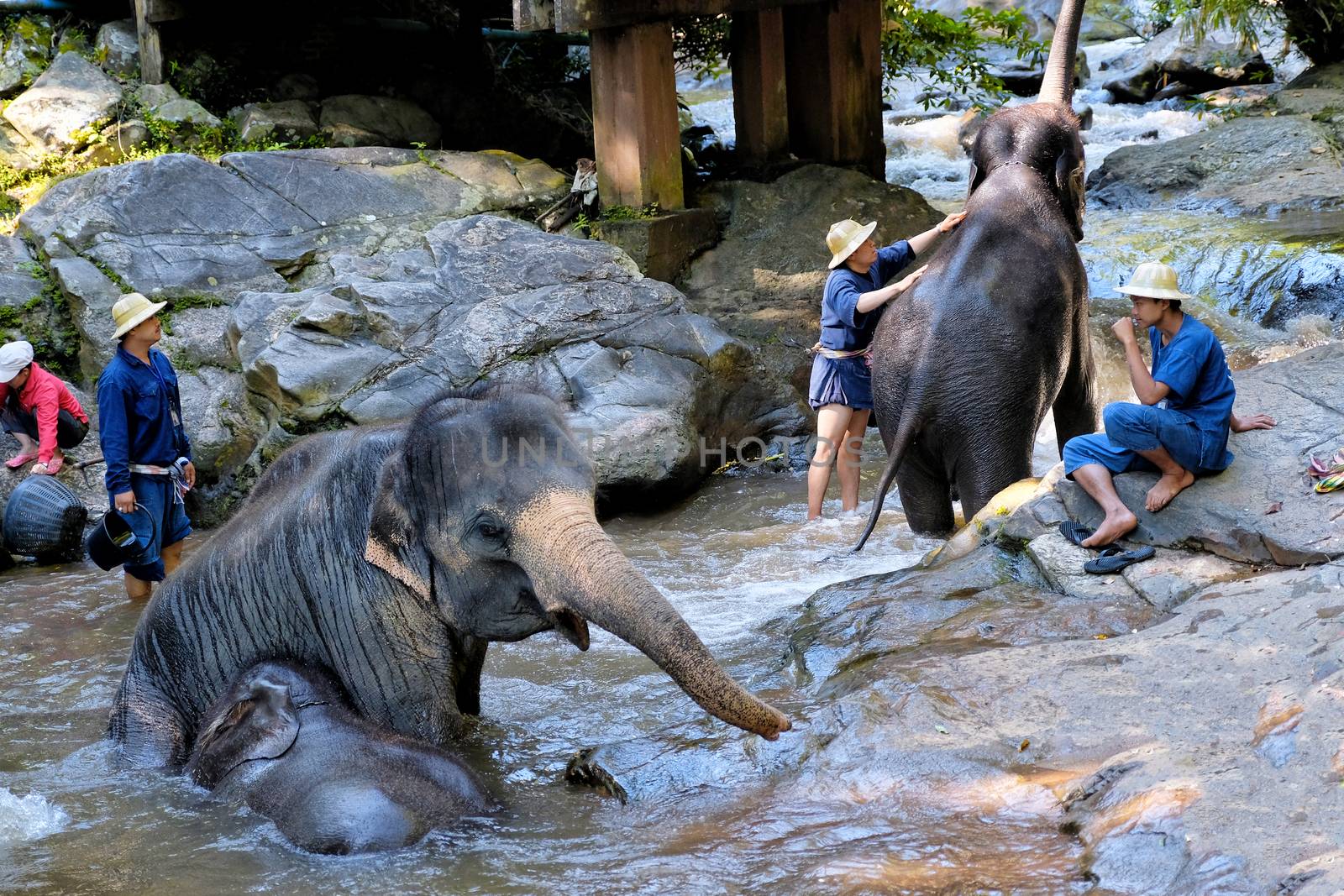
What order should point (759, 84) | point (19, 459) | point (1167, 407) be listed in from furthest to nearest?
point (759, 84) → point (19, 459) → point (1167, 407)

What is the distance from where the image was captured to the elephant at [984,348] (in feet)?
20.4

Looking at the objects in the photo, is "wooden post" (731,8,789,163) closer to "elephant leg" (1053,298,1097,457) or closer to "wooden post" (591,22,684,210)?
"wooden post" (591,22,684,210)

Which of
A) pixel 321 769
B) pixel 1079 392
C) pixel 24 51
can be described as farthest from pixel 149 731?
pixel 24 51

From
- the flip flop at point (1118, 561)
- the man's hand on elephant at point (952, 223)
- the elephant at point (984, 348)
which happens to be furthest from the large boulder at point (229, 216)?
the flip flop at point (1118, 561)

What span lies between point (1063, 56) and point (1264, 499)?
368 cm

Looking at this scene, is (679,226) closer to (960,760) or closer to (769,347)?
(769,347)

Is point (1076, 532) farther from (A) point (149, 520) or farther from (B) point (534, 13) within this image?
(B) point (534, 13)

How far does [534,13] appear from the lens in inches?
389

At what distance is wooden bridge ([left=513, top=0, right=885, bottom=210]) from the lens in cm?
1007

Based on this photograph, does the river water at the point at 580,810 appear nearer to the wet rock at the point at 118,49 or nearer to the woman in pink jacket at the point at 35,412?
the woman in pink jacket at the point at 35,412

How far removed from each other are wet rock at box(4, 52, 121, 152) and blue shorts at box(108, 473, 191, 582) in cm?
539

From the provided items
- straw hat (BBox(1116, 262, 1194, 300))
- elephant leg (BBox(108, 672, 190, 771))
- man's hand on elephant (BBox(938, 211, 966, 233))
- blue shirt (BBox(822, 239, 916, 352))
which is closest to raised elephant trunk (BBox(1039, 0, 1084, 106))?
man's hand on elephant (BBox(938, 211, 966, 233))

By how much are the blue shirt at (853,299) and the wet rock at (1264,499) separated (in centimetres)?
207

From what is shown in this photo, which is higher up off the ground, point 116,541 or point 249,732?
point 249,732
